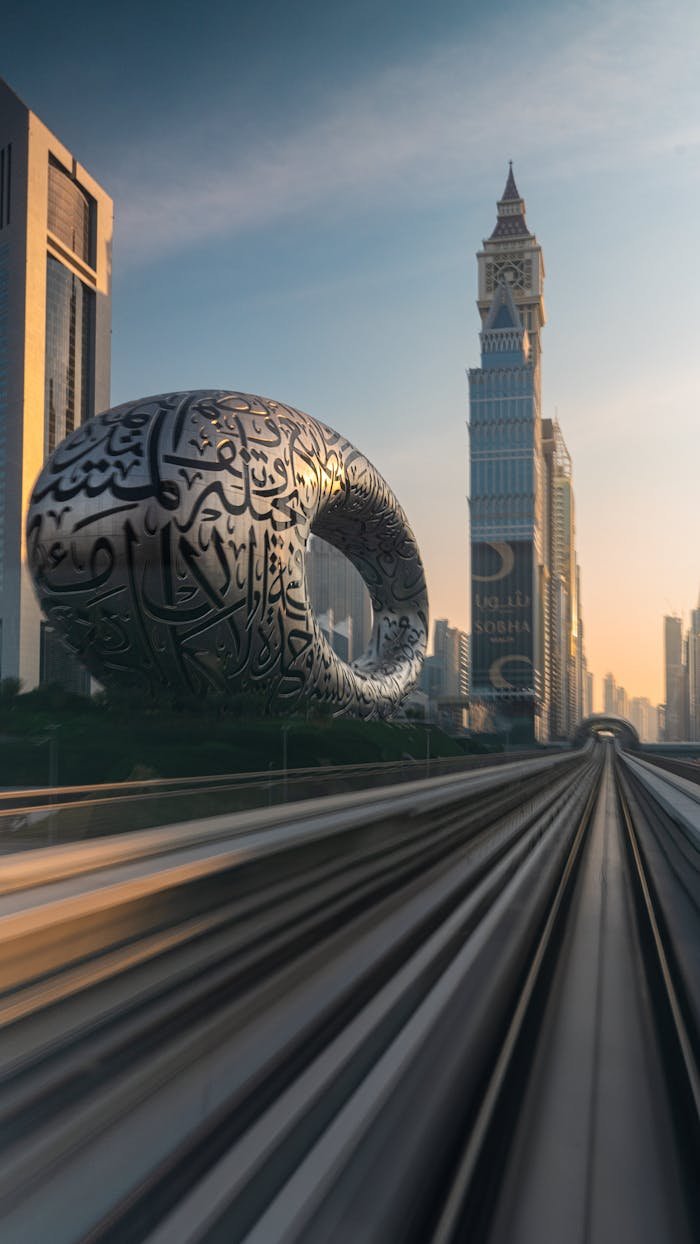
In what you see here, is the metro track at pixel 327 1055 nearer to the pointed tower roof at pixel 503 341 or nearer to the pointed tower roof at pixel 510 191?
the pointed tower roof at pixel 503 341

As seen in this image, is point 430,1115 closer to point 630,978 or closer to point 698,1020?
point 698,1020

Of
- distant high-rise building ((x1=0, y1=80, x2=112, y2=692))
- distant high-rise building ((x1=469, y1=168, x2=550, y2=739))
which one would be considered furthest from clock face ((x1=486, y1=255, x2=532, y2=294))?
distant high-rise building ((x1=0, y1=80, x2=112, y2=692))

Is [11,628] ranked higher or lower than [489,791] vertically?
higher

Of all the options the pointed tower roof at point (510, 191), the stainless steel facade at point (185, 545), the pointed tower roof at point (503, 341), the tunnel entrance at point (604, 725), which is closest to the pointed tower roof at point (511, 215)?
the pointed tower roof at point (510, 191)

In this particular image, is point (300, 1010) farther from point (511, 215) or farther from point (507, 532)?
point (511, 215)

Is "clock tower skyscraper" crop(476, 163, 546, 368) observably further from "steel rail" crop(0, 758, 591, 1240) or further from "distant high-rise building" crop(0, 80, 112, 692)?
"steel rail" crop(0, 758, 591, 1240)

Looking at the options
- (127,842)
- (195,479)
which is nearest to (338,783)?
(127,842)
